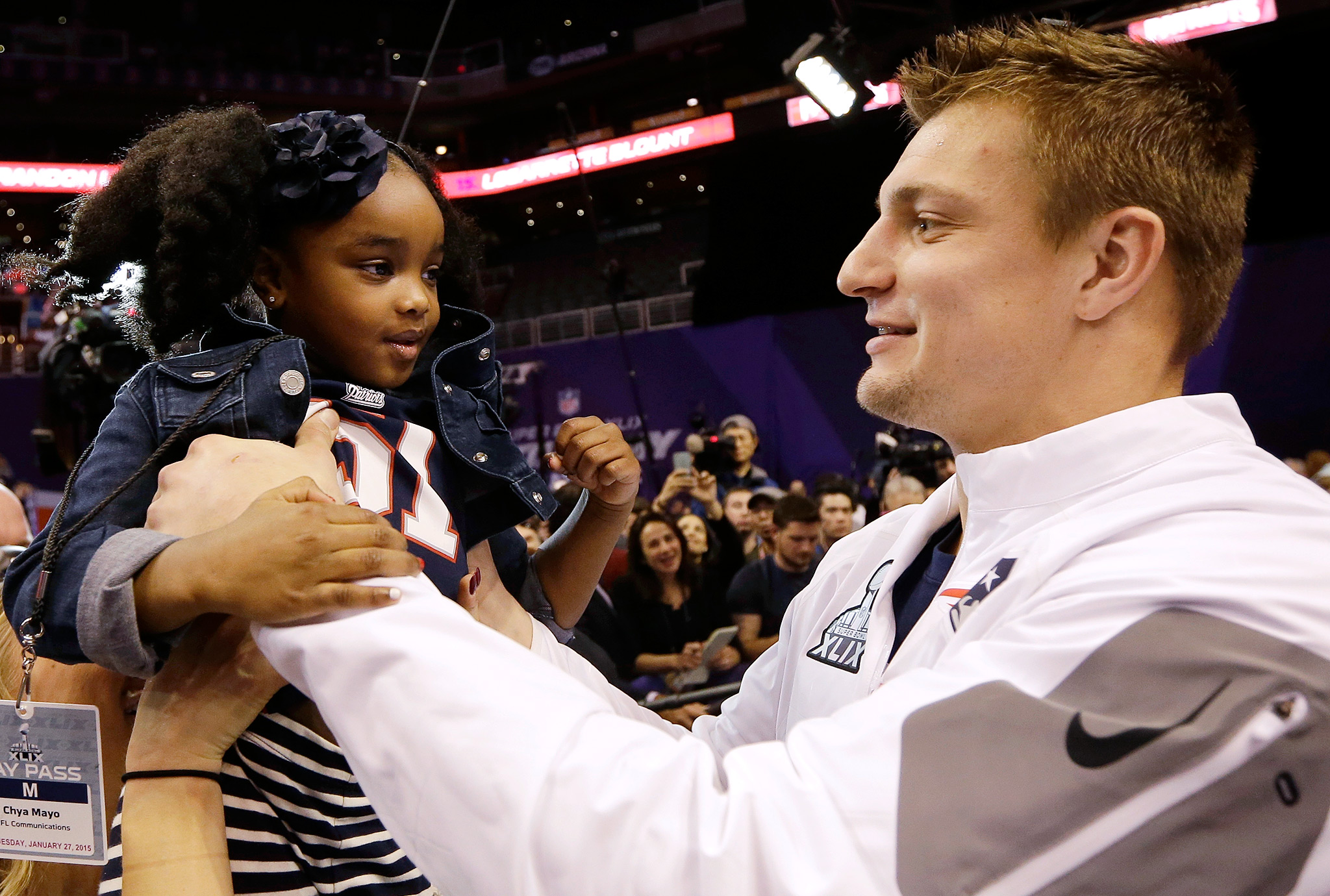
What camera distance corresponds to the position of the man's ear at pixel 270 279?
47.8 inches

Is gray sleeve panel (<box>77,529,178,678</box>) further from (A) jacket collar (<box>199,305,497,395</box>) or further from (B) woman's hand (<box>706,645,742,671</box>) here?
(B) woman's hand (<box>706,645,742,671</box>)

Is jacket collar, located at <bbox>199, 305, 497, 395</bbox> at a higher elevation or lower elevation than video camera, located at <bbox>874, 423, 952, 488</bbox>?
higher

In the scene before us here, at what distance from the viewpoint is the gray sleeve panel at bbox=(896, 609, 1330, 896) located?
2.01 feet

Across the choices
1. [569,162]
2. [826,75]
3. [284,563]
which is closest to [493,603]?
[284,563]

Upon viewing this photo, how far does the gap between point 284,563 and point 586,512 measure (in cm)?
68

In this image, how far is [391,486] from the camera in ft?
3.69

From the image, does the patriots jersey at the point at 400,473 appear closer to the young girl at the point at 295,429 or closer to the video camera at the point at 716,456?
the young girl at the point at 295,429

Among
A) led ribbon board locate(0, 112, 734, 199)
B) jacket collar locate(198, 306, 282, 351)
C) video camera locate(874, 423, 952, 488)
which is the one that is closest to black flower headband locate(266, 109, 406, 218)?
jacket collar locate(198, 306, 282, 351)

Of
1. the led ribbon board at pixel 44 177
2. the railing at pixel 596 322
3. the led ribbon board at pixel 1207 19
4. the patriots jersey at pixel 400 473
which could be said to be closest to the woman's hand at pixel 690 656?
the patriots jersey at pixel 400 473

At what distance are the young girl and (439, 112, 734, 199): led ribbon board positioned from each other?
10160 millimetres

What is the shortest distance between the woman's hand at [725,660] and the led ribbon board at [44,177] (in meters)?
11.5

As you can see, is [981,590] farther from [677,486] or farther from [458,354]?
[677,486]

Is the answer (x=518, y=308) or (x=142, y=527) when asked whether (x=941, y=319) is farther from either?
(x=518, y=308)

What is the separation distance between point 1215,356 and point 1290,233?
1.14 meters
